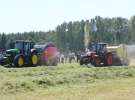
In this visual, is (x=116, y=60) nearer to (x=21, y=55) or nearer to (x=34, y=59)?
(x=34, y=59)

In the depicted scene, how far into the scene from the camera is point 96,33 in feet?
335

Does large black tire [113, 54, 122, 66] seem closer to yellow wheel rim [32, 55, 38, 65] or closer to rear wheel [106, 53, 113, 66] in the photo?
rear wheel [106, 53, 113, 66]

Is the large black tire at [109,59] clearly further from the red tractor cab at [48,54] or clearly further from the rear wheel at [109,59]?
the red tractor cab at [48,54]

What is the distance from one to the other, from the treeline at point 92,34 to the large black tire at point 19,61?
2342 inches

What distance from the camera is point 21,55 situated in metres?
34.3

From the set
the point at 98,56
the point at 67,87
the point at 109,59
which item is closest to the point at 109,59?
the point at 109,59

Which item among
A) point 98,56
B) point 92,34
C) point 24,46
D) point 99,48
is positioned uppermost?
point 92,34

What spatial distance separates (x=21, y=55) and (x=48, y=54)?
4.53 m

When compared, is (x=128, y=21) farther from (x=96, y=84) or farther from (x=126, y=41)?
(x=96, y=84)

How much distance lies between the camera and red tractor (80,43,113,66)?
122 ft

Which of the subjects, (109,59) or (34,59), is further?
(109,59)

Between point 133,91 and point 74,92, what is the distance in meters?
2.51

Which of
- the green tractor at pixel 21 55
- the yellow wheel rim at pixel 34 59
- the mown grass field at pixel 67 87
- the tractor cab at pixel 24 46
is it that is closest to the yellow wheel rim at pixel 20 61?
the green tractor at pixel 21 55

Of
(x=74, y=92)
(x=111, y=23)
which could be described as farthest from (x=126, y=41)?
(x=74, y=92)
